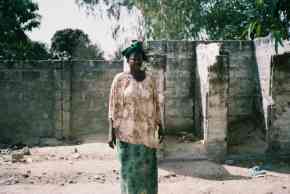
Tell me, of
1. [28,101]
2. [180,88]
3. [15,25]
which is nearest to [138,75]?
[180,88]

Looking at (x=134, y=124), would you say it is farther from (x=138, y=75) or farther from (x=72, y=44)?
(x=72, y=44)

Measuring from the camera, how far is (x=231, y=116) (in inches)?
414

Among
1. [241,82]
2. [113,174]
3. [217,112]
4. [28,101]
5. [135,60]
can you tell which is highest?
[135,60]

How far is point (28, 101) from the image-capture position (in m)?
11.1

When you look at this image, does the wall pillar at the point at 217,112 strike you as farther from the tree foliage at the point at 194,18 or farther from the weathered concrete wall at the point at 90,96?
the tree foliage at the point at 194,18

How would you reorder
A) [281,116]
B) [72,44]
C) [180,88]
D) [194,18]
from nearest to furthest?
1. [281,116]
2. [180,88]
3. [194,18]
4. [72,44]

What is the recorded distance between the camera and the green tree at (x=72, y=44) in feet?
84.0

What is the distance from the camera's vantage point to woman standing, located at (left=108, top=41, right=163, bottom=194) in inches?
165

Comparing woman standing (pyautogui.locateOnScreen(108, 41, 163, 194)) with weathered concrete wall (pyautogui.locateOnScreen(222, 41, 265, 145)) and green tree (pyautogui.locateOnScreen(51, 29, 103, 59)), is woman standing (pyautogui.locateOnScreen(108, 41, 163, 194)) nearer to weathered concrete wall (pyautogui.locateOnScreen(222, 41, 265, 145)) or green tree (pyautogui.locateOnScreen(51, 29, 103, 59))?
weathered concrete wall (pyautogui.locateOnScreen(222, 41, 265, 145))

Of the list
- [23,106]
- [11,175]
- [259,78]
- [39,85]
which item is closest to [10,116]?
[23,106]

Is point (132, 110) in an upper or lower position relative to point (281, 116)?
upper

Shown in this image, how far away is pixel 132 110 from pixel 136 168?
633 millimetres

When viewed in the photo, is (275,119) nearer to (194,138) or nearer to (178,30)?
(194,138)

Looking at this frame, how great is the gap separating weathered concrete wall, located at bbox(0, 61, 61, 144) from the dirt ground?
1797mm
